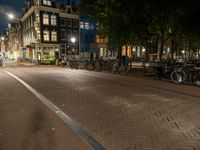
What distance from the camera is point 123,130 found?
5.45 m

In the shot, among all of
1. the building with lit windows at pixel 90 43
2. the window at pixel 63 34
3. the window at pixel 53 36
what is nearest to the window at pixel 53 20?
the window at pixel 53 36

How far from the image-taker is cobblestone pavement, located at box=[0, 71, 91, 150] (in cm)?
457

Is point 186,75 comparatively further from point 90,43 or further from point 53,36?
point 90,43

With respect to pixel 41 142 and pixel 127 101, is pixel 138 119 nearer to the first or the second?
pixel 127 101

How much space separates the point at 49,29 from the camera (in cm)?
4247

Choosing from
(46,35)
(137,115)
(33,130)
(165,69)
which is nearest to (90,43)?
(46,35)

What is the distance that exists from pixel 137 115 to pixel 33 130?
121 inches

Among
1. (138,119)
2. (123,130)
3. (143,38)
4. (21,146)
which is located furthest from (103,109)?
(143,38)

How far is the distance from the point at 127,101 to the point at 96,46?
1688 inches

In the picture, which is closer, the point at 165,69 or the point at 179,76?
the point at 179,76

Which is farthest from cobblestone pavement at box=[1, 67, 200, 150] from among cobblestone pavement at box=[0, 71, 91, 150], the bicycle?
the bicycle

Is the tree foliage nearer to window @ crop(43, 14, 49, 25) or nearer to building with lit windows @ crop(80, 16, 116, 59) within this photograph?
window @ crop(43, 14, 49, 25)

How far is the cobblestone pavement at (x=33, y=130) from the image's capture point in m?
4.57

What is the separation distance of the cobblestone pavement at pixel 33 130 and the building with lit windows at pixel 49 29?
1256 inches
